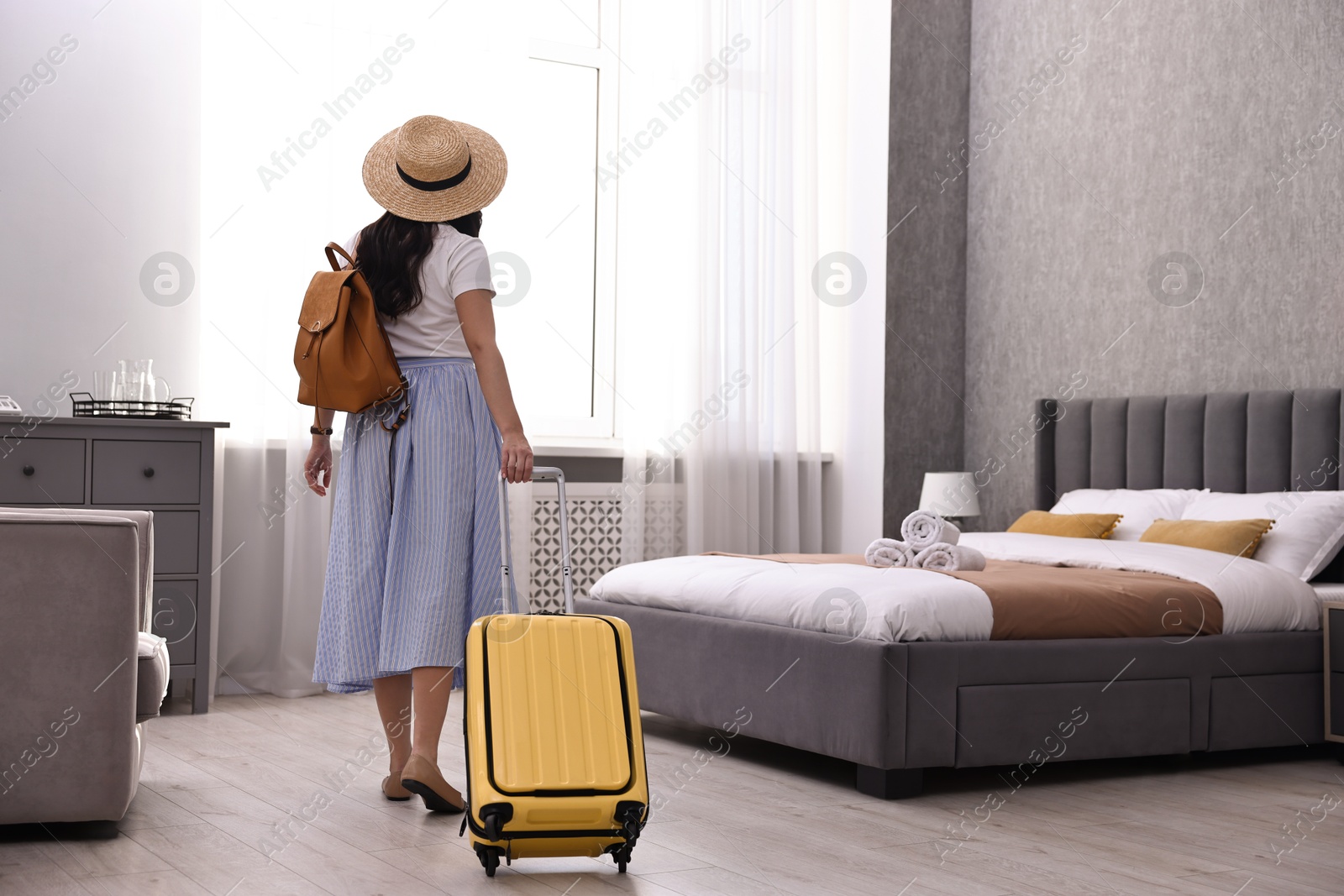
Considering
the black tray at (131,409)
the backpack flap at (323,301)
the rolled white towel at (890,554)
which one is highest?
the backpack flap at (323,301)

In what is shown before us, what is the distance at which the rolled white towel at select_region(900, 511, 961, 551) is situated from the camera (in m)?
3.74

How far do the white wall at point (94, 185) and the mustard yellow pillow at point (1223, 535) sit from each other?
3.26 meters

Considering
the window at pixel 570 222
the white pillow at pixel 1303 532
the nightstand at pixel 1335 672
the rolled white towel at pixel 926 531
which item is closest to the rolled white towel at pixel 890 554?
the rolled white towel at pixel 926 531

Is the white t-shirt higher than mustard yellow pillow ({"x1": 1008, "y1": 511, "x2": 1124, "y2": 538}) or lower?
higher

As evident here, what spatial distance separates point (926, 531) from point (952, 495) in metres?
1.39

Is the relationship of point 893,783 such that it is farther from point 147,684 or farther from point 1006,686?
point 147,684

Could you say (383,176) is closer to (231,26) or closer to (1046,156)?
(231,26)

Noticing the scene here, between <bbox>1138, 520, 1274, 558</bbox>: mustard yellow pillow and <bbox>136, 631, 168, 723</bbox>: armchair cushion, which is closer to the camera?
<bbox>136, 631, 168, 723</bbox>: armchair cushion

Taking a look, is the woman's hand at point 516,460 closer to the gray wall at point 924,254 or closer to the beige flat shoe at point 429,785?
the beige flat shoe at point 429,785

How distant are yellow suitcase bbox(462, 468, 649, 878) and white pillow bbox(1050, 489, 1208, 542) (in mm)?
2444

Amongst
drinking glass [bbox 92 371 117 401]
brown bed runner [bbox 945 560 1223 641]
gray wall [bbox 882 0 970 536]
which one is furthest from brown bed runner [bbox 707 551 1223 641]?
drinking glass [bbox 92 371 117 401]

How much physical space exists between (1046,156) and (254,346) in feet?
10.3

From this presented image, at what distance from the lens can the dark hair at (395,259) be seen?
2.62 metres

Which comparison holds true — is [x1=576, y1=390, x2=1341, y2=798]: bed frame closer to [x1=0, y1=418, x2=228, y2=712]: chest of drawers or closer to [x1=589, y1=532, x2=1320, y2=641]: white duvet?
[x1=589, y1=532, x2=1320, y2=641]: white duvet
